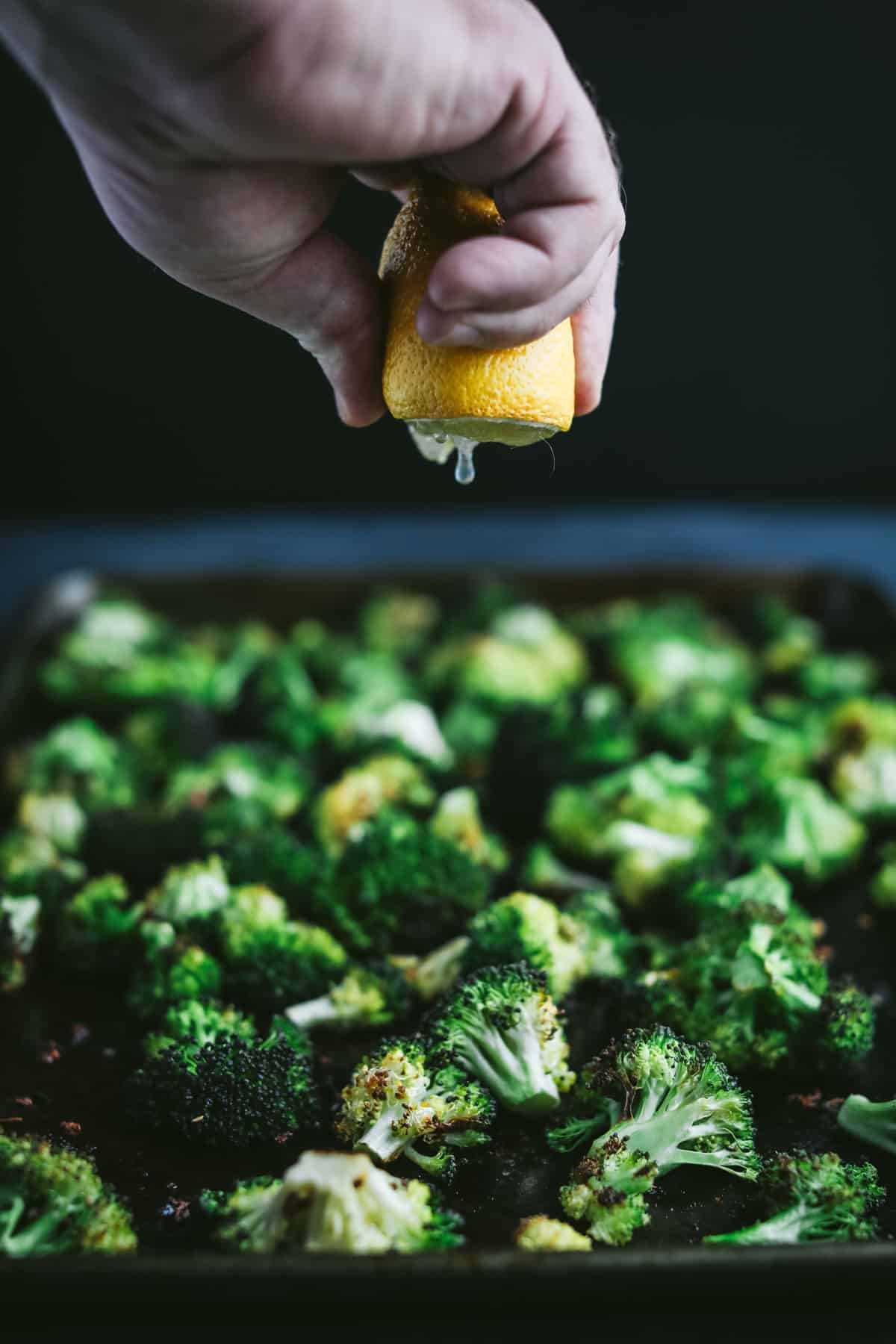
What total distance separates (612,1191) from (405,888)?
21.0 inches

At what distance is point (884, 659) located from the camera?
2477 mm

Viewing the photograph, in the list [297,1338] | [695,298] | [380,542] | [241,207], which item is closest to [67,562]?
[380,542]

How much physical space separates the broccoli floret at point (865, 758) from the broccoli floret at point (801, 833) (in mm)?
92

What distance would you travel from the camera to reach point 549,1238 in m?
1.09

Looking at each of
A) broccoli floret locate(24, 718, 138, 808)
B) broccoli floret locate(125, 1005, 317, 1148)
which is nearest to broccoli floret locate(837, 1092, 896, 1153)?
broccoli floret locate(125, 1005, 317, 1148)

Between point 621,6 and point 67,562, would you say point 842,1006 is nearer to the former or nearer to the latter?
point 67,562

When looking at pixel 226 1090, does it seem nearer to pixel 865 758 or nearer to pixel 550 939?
pixel 550 939

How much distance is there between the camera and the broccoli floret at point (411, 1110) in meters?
1.22

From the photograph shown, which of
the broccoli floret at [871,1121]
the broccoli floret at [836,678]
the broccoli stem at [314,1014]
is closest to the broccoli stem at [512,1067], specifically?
the broccoli stem at [314,1014]

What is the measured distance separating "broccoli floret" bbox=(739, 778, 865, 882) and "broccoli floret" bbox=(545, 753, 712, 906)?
0.08 meters

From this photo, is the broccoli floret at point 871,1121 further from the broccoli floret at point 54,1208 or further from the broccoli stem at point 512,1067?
the broccoli floret at point 54,1208

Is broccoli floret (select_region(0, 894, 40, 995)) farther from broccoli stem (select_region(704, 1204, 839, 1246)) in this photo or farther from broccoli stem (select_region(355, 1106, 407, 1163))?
broccoli stem (select_region(704, 1204, 839, 1246))

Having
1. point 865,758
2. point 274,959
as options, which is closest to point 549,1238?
point 274,959

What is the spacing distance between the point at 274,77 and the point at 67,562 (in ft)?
8.23
